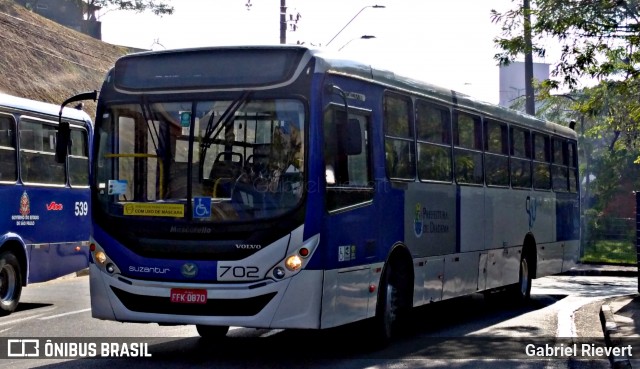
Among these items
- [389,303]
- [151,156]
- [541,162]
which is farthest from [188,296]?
[541,162]

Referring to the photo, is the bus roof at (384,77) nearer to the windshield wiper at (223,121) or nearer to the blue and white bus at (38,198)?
the windshield wiper at (223,121)

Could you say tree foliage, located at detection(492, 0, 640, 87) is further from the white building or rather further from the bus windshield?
the white building

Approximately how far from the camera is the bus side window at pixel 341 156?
11.4 metres

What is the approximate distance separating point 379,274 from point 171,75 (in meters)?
3.03

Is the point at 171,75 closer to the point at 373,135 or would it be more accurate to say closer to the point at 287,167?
the point at 287,167

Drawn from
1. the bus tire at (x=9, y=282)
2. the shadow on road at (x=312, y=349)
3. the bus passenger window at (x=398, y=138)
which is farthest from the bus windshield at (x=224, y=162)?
the bus tire at (x=9, y=282)

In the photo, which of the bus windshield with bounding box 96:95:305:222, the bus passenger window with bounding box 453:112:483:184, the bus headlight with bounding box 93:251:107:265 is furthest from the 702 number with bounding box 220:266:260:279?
the bus passenger window with bounding box 453:112:483:184

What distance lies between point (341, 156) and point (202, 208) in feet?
4.87

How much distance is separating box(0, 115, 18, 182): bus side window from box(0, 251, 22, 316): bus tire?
3.49 feet

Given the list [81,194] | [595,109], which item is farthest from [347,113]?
[595,109]

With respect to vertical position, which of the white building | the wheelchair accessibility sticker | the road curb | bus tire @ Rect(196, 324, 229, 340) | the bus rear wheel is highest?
the white building

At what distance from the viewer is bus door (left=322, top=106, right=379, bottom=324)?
37.3 ft

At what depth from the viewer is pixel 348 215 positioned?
38.7 feet

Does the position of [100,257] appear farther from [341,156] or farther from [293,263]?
[341,156]
